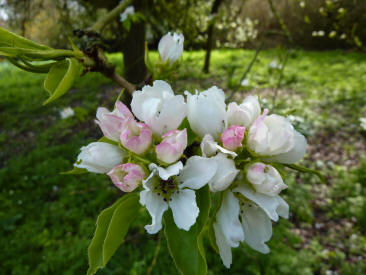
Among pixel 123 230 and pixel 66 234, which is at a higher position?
pixel 123 230

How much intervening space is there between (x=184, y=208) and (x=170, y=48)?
0.54m

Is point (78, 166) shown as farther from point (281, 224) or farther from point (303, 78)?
point (303, 78)

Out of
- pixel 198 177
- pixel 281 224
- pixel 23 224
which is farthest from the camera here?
pixel 23 224

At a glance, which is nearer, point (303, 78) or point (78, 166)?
point (78, 166)

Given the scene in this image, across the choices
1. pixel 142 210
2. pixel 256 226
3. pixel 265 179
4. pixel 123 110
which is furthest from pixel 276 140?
pixel 142 210

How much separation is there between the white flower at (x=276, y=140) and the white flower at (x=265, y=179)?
36 mm

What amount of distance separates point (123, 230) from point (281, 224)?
280cm

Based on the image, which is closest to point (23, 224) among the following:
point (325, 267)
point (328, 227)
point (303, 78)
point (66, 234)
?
point (66, 234)

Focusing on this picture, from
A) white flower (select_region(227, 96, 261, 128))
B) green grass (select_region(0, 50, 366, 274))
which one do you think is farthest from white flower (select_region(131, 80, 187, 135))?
green grass (select_region(0, 50, 366, 274))

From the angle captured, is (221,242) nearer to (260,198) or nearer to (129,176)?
(260,198)

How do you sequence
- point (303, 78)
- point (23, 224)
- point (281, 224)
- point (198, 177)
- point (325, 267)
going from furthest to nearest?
point (303, 78), point (23, 224), point (281, 224), point (325, 267), point (198, 177)

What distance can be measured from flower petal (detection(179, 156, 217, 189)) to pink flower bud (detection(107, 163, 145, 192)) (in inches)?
3.2

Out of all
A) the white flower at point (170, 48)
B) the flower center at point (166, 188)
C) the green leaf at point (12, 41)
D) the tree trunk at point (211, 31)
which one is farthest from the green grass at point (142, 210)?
the tree trunk at point (211, 31)

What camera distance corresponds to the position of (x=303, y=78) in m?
7.00
